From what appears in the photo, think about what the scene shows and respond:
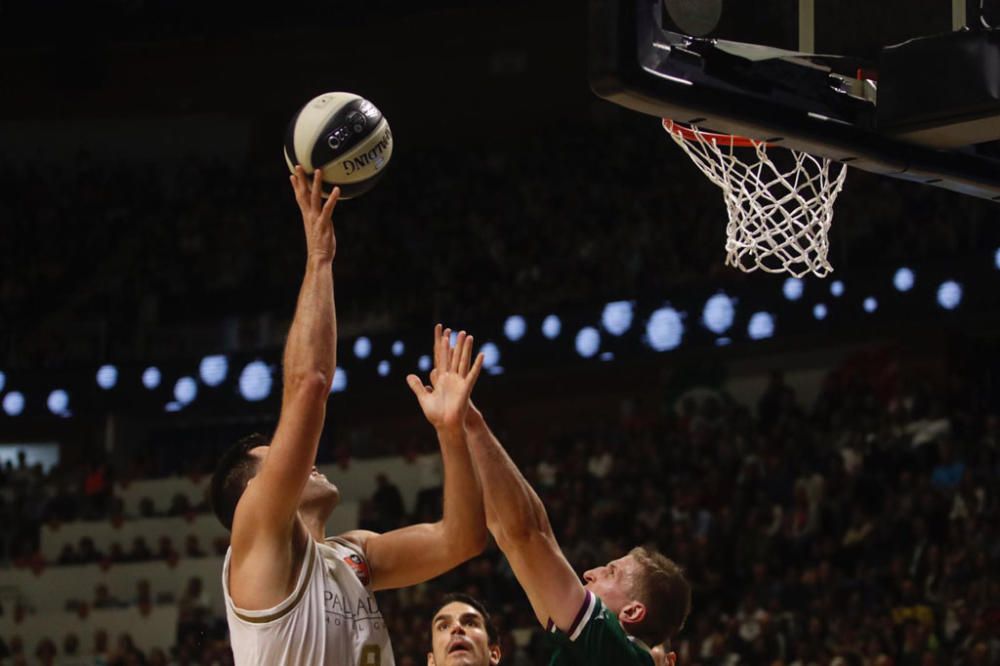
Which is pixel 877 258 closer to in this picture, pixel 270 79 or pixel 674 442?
pixel 674 442

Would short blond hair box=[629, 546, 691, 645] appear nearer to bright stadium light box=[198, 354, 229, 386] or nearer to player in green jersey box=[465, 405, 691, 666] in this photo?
player in green jersey box=[465, 405, 691, 666]

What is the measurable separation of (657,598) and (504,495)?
580mm

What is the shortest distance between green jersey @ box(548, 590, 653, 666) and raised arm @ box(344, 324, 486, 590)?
0.36 meters

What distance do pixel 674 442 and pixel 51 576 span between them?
6.52 meters

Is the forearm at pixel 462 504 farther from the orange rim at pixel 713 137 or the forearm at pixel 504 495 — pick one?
the orange rim at pixel 713 137

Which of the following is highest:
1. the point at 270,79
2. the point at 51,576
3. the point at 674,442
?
the point at 270,79

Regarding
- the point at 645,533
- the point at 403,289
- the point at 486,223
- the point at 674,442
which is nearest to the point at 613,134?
the point at 486,223

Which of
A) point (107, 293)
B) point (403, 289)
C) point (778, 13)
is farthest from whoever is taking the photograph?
point (107, 293)

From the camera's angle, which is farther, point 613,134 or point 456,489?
point 613,134

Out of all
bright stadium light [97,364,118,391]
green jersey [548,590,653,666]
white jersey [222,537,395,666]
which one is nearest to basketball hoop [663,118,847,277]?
green jersey [548,590,653,666]

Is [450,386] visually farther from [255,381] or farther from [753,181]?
[255,381]

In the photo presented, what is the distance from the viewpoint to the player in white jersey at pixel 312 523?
3367 millimetres

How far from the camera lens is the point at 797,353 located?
51.4 ft

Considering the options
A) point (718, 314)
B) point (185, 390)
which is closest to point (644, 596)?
point (718, 314)
